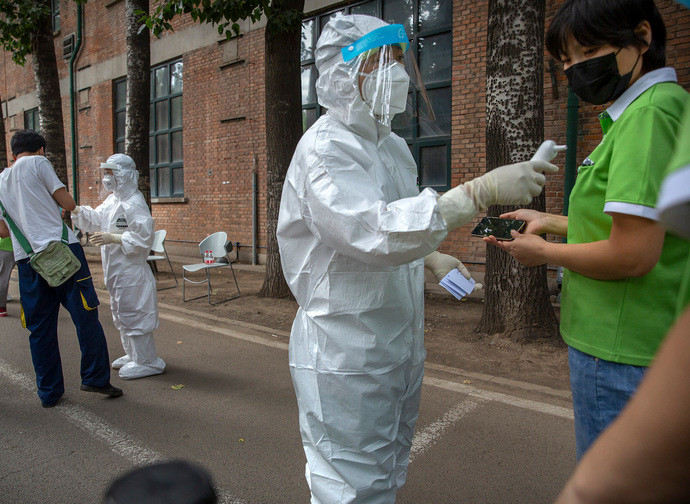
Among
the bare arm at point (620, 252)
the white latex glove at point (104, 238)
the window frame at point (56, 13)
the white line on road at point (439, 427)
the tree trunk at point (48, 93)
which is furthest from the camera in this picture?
the window frame at point (56, 13)

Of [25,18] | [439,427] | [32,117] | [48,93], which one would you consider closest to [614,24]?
[439,427]

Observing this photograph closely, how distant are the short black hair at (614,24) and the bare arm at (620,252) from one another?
526mm

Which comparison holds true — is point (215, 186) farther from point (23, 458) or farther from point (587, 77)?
point (587, 77)

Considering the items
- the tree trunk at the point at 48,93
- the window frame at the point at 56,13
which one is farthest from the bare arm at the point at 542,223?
the window frame at the point at 56,13

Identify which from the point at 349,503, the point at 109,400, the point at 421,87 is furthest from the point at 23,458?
the point at 421,87

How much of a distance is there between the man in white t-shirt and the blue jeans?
345 centimetres

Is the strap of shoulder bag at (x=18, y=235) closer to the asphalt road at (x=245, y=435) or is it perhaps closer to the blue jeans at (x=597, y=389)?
the asphalt road at (x=245, y=435)

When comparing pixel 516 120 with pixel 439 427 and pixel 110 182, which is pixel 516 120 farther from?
pixel 110 182

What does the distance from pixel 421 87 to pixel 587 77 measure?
93 centimetres

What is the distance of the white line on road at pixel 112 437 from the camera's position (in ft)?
9.75

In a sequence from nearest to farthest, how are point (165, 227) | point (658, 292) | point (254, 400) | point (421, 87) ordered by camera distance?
point (658, 292) → point (421, 87) → point (254, 400) → point (165, 227)

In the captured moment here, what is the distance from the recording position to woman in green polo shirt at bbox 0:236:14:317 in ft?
22.1

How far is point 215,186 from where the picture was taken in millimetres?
11852

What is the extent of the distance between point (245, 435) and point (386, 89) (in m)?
2.51
